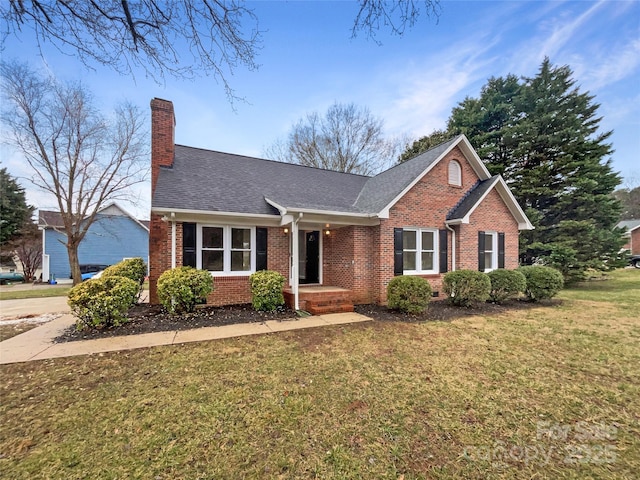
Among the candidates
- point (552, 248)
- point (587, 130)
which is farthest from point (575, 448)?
point (587, 130)

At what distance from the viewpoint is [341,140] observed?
914 inches

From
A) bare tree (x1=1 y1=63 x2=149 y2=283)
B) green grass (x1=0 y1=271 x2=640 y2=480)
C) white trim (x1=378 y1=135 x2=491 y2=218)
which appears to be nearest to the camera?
green grass (x1=0 y1=271 x2=640 y2=480)

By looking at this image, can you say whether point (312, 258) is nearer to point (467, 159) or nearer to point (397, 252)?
point (397, 252)

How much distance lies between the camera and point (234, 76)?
4.32 metres

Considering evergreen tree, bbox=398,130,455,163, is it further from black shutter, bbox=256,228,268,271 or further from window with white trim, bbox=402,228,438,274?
black shutter, bbox=256,228,268,271

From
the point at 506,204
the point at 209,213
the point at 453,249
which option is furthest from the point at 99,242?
the point at 506,204

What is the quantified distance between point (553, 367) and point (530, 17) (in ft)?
22.7

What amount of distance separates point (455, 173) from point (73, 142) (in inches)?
826

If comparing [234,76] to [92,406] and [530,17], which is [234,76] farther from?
[530,17]

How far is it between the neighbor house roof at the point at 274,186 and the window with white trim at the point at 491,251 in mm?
1653

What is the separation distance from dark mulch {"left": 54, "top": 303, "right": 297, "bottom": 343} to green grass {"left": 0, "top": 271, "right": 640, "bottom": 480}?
135cm

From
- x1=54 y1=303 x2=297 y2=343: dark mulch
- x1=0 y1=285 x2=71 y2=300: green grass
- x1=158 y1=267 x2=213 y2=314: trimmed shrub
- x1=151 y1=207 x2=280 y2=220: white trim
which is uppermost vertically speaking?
x1=151 y1=207 x2=280 y2=220: white trim

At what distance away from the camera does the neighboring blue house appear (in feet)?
73.8

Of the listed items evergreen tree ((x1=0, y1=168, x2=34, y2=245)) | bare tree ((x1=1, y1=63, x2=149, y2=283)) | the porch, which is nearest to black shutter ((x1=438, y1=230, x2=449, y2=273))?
the porch
